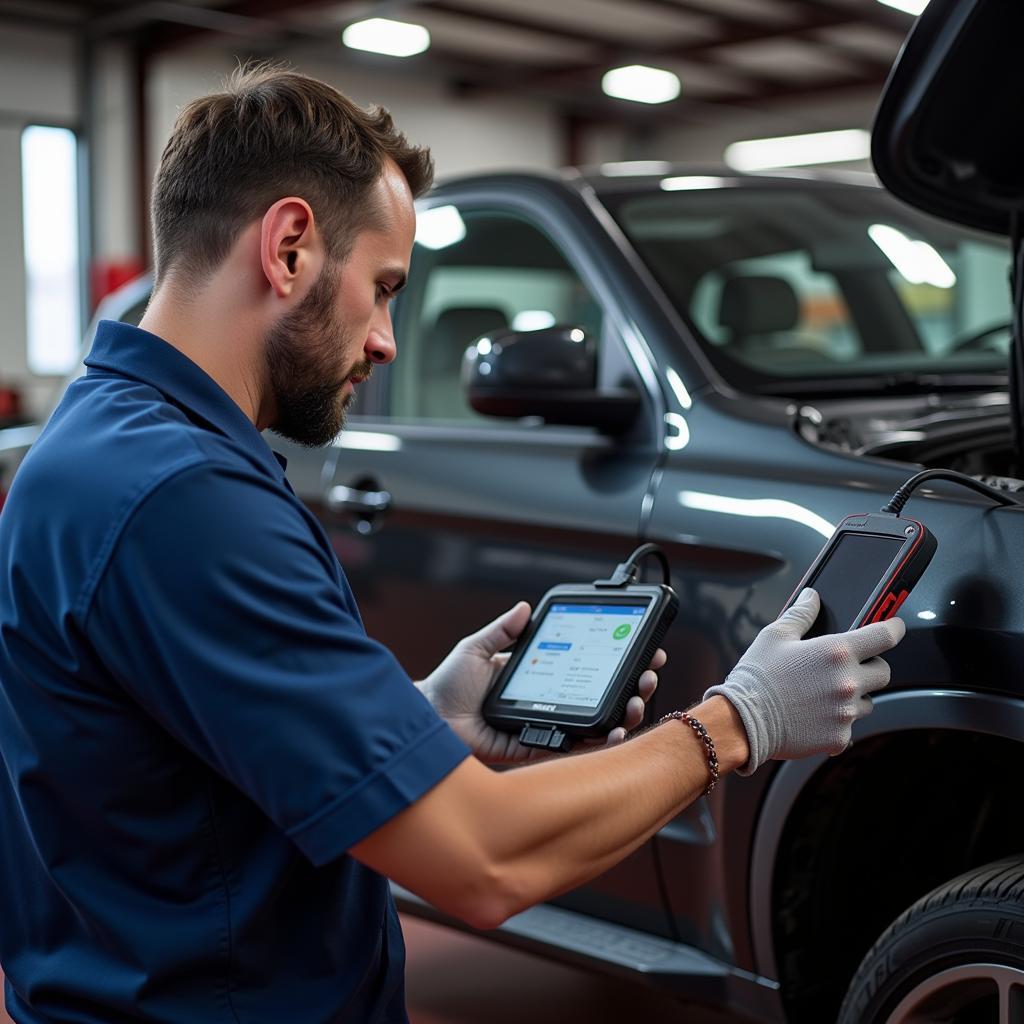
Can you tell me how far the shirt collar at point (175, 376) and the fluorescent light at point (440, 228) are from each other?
1537mm

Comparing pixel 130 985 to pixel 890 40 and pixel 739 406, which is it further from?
pixel 890 40

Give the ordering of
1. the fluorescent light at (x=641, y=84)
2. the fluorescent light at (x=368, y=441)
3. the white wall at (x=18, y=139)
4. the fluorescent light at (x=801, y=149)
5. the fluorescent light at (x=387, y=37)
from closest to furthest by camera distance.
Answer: the fluorescent light at (x=368, y=441) → the white wall at (x=18, y=139) → the fluorescent light at (x=387, y=37) → the fluorescent light at (x=641, y=84) → the fluorescent light at (x=801, y=149)

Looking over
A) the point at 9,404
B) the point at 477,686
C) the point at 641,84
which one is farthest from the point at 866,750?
the point at 641,84

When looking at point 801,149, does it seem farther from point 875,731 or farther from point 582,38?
point 875,731

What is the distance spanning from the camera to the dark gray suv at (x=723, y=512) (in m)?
1.78

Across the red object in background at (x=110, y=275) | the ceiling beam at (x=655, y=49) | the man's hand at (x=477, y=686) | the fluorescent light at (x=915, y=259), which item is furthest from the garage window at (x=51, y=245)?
the man's hand at (x=477, y=686)

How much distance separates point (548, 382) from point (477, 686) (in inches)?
23.9

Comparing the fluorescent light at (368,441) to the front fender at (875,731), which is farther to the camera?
the fluorescent light at (368,441)

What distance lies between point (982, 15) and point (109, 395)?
113 cm

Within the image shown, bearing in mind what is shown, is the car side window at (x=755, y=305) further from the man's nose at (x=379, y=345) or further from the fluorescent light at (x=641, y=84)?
the fluorescent light at (x=641, y=84)

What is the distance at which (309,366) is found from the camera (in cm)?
137

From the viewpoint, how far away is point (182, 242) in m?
1.37

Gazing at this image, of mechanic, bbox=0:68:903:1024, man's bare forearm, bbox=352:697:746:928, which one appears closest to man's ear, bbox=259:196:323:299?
mechanic, bbox=0:68:903:1024

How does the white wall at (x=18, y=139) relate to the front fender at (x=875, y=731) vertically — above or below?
above
